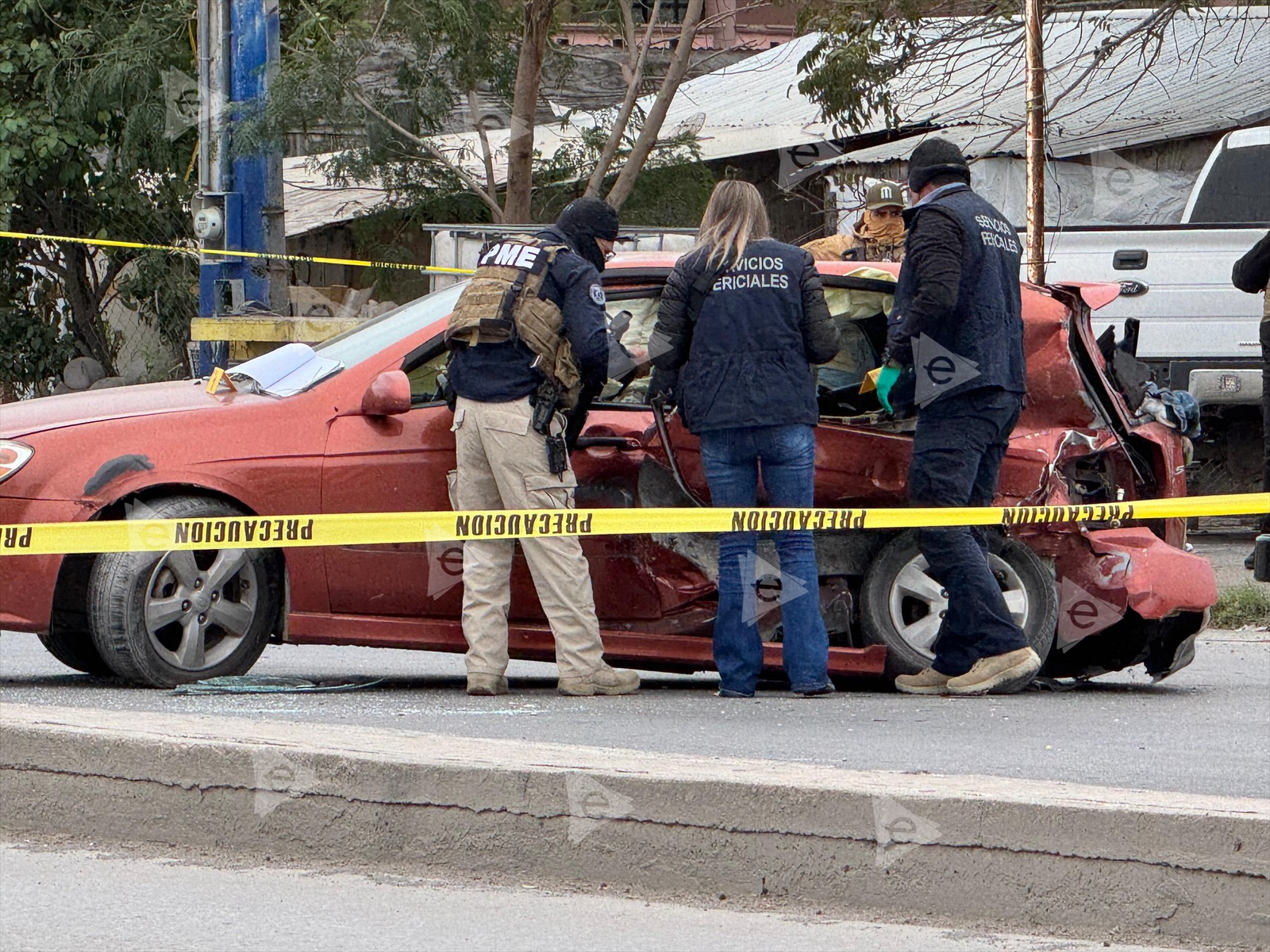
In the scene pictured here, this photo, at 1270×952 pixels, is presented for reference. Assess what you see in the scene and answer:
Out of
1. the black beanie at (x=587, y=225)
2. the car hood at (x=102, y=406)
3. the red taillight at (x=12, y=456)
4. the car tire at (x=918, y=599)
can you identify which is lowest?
the car tire at (x=918, y=599)

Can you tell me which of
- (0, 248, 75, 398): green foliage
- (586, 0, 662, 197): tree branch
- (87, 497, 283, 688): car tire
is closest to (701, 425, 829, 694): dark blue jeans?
(87, 497, 283, 688): car tire

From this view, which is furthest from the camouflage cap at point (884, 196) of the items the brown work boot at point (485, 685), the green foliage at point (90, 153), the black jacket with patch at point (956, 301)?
the green foliage at point (90, 153)

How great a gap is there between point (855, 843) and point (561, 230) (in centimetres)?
283

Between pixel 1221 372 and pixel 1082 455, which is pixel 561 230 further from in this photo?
pixel 1221 372

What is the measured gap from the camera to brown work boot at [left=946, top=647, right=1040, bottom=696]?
651 cm

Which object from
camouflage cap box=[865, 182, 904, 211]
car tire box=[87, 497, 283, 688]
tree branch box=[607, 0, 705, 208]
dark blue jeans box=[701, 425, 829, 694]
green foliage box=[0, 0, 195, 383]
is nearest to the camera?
car tire box=[87, 497, 283, 688]

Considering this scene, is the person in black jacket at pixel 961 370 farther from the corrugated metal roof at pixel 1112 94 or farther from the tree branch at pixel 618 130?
the corrugated metal roof at pixel 1112 94

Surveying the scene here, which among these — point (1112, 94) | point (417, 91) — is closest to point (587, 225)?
point (417, 91)

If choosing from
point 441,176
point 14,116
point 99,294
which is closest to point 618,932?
point 441,176

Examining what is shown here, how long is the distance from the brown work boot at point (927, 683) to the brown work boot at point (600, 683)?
962 millimetres

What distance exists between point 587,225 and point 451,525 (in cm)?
110

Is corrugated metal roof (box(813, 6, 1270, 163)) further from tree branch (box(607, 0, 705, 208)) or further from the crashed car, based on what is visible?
the crashed car

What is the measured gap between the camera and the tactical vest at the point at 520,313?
6.20 metres

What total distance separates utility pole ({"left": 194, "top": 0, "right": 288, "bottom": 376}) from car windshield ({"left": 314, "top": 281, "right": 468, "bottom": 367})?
4.19 metres
